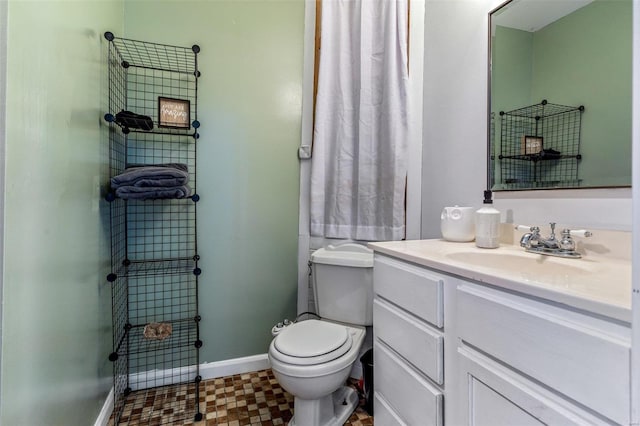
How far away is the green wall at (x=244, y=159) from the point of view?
69.3 inches

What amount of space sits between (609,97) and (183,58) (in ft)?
6.49

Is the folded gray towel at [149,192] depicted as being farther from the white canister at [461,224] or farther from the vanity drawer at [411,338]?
the white canister at [461,224]

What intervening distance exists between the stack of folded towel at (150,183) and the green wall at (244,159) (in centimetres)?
33

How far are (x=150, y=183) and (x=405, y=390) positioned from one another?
138 cm

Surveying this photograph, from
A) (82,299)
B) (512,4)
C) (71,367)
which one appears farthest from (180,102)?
(512,4)

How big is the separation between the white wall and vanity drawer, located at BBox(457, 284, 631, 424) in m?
0.60

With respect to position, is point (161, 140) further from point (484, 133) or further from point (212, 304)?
point (484, 133)

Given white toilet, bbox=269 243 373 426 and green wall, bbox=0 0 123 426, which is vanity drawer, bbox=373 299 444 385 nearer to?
white toilet, bbox=269 243 373 426

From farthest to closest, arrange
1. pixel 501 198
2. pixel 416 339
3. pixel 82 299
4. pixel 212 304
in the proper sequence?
pixel 212 304 → pixel 501 198 → pixel 82 299 → pixel 416 339

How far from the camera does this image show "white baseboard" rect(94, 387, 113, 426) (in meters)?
1.35

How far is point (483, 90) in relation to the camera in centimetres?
137

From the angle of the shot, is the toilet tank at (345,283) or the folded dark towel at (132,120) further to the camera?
the toilet tank at (345,283)

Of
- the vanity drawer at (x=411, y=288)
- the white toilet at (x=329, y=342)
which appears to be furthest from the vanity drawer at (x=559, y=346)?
the white toilet at (x=329, y=342)

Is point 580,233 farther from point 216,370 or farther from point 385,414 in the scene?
point 216,370
